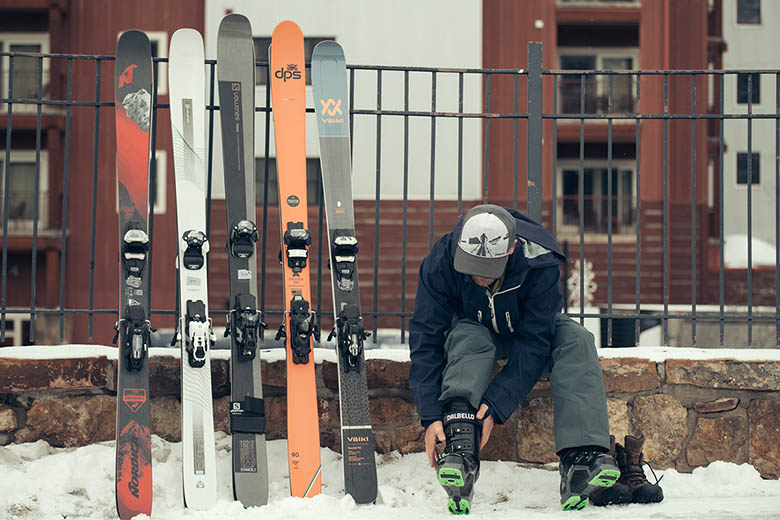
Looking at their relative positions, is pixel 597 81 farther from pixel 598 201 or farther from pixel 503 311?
pixel 503 311

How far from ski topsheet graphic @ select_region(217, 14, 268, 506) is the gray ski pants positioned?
32.7 inches

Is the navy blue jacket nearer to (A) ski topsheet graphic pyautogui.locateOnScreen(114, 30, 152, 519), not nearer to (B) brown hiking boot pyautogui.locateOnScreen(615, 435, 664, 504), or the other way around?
(B) brown hiking boot pyautogui.locateOnScreen(615, 435, 664, 504)

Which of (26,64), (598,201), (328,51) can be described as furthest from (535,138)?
(26,64)

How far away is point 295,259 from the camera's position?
3.50 metres

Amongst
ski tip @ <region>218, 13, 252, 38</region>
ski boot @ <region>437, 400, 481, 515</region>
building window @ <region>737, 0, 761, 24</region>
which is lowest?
ski boot @ <region>437, 400, 481, 515</region>

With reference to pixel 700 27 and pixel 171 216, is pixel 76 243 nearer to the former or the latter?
pixel 171 216

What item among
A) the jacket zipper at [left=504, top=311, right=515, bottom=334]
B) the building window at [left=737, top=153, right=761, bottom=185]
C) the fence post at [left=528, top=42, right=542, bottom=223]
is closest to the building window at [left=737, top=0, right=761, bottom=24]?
the building window at [left=737, top=153, right=761, bottom=185]

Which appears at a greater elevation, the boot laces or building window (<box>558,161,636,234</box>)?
building window (<box>558,161,636,234</box>)

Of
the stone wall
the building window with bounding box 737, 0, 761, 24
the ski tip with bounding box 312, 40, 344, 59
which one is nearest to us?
the stone wall

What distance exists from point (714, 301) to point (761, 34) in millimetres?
7709

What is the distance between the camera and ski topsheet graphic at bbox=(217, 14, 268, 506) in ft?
10.5

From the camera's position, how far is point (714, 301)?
16.6m

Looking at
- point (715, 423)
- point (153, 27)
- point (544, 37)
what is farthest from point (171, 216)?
point (715, 423)

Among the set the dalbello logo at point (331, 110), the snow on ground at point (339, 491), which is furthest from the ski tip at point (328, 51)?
the snow on ground at point (339, 491)
